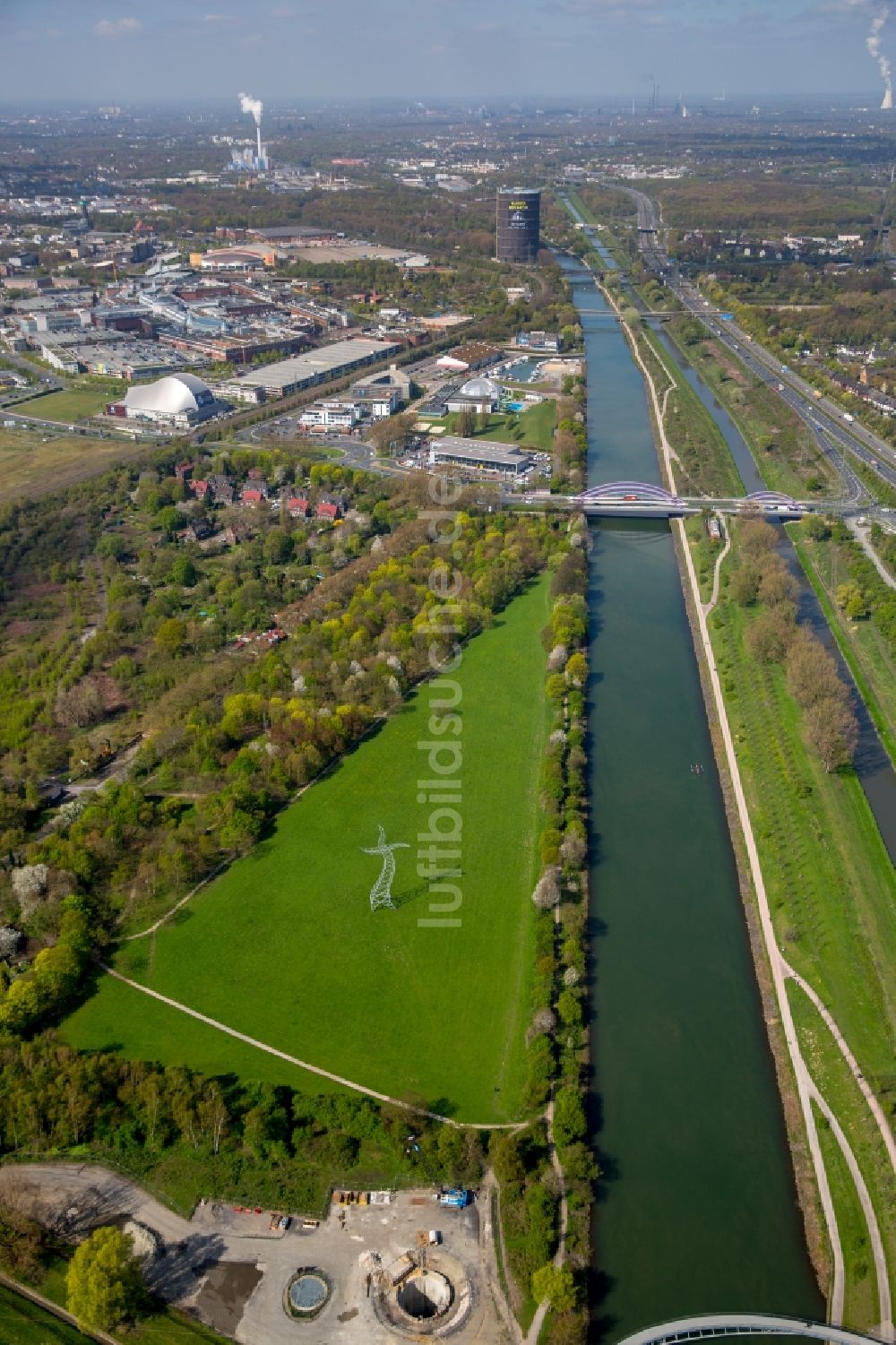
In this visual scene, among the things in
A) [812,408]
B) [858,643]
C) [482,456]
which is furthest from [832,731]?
[812,408]

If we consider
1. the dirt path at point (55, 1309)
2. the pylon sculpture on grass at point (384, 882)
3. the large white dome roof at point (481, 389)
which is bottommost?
the dirt path at point (55, 1309)

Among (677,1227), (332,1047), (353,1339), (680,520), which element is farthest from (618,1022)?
(680,520)

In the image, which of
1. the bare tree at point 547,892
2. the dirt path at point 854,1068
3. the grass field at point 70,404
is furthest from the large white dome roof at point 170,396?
the dirt path at point 854,1068

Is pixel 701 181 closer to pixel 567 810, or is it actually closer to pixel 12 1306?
pixel 567 810

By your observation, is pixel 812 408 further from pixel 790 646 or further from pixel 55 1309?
pixel 55 1309

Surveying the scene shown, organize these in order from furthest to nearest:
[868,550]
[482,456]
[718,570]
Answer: [482,456] < [868,550] < [718,570]

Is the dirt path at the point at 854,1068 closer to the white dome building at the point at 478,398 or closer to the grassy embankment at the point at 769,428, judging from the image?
the grassy embankment at the point at 769,428
